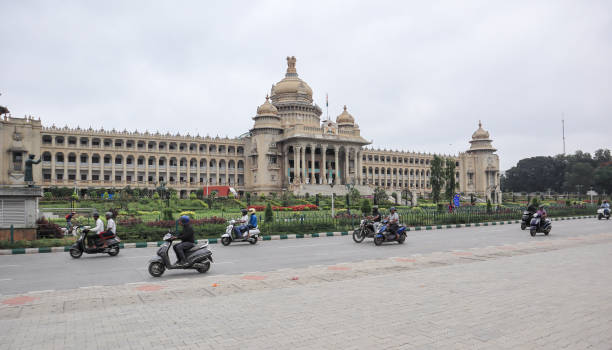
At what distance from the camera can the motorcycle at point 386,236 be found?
53.0ft

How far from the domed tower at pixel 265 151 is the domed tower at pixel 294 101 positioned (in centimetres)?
437

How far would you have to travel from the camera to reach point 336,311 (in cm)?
655

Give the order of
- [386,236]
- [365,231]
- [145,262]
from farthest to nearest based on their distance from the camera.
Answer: [365,231]
[386,236]
[145,262]

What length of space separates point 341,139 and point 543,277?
59.8 metres

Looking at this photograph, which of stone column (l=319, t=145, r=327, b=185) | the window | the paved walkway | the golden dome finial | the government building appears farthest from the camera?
the golden dome finial

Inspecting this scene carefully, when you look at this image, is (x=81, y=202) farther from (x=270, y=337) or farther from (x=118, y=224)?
(x=270, y=337)

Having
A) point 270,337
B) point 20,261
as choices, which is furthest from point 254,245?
A: point 270,337

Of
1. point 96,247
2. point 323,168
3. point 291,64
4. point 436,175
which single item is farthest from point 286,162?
point 96,247

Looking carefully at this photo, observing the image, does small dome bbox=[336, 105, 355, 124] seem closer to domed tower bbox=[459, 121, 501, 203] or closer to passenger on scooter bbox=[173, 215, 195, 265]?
domed tower bbox=[459, 121, 501, 203]

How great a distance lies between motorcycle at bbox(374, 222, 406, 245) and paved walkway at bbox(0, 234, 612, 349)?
5.71 metres

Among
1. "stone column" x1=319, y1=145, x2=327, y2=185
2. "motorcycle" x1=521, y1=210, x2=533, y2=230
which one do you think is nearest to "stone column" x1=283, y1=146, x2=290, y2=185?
"stone column" x1=319, y1=145, x2=327, y2=185

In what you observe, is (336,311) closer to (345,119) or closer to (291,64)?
(345,119)

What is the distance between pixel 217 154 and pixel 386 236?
183 ft

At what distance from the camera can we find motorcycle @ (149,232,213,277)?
10.1 m
